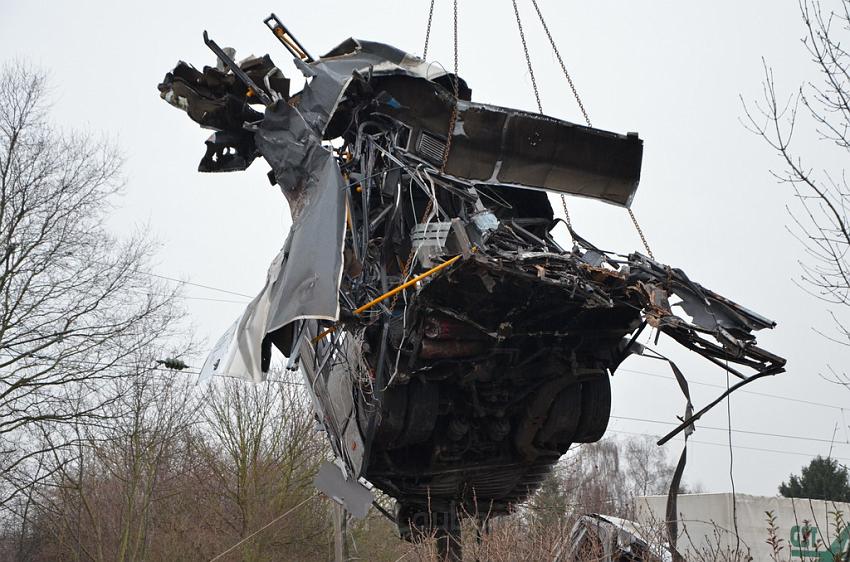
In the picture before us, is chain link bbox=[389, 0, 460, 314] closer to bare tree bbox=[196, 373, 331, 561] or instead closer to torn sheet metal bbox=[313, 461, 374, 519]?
torn sheet metal bbox=[313, 461, 374, 519]

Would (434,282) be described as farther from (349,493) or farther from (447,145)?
(349,493)

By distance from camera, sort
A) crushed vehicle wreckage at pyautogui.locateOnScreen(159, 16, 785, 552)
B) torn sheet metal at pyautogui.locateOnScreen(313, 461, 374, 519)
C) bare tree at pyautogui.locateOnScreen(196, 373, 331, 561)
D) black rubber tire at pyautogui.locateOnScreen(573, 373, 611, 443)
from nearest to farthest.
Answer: crushed vehicle wreckage at pyautogui.locateOnScreen(159, 16, 785, 552) → black rubber tire at pyautogui.locateOnScreen(573, 373, 611, 443) → torn sheet metal at pyautogui.locateOnScreen(313, 461, 374, 519) → bare tree at pyautogui.locateOnScreen(196, 373, 331, 561)

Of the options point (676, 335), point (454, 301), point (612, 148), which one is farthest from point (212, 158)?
point (676, 335)

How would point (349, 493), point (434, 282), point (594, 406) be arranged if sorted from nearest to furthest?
point (434, 282) < point (594, 406) < point (349, 493)

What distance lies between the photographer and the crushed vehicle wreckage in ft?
24.2

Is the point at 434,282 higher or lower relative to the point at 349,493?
higher

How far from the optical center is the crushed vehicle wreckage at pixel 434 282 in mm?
7379

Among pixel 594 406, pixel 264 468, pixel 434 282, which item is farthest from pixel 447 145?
pixel 264 468

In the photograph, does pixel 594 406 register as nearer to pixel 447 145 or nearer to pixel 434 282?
pixel 434 282

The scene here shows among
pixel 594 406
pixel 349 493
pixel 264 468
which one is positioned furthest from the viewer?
pixel 264 468

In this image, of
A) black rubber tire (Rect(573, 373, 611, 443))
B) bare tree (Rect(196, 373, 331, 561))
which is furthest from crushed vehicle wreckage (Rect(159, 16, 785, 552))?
bare tree (Rect(196, 373, 331, 561))

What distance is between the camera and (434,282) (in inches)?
282

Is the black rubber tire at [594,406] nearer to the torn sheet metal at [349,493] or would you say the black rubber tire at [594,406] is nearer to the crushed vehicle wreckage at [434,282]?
the crushed vehicle wreckage at [434,282]

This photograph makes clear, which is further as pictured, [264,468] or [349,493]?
[264,468]
